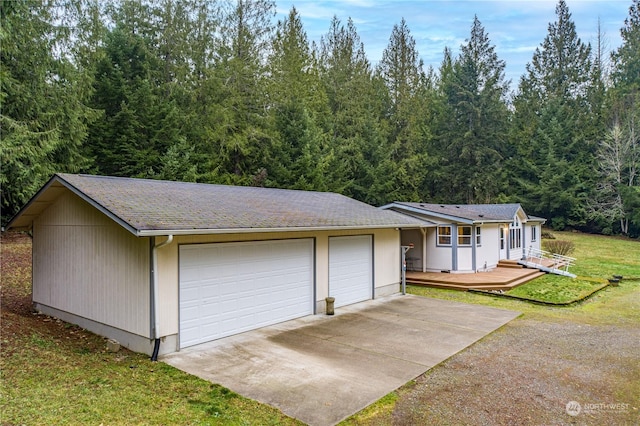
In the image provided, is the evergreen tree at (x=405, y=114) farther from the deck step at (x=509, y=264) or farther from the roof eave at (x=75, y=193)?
the roof eave at (x=75, y=193)

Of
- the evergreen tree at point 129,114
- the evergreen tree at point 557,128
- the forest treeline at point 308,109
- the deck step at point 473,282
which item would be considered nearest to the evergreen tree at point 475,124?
the forest treeline at point 308,109

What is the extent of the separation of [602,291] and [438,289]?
5.78m

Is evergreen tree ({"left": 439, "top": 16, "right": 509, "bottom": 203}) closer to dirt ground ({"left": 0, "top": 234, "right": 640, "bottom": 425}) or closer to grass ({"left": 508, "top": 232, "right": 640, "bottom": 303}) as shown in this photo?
grass ({"left": 508, "top": 232, "right": 640, "bottom": 303})

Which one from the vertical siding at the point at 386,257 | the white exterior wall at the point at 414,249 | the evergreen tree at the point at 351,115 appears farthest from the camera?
the evergreen tree at the point at 351,115

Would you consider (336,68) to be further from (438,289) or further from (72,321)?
(72,321)

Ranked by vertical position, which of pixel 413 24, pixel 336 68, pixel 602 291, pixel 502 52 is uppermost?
pixel 413 24

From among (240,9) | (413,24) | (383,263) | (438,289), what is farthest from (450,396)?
(413,24)

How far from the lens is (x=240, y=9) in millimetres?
23484

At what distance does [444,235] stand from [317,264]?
8494mm

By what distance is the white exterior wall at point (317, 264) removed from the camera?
267 inches

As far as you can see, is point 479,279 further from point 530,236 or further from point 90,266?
point 90,266

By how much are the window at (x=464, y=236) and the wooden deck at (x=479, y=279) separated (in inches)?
51.0

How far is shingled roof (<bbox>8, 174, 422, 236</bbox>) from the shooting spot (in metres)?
6.66

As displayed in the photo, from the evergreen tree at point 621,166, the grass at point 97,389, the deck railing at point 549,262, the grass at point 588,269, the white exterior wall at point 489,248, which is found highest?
the evergreen tree at point 621,166
